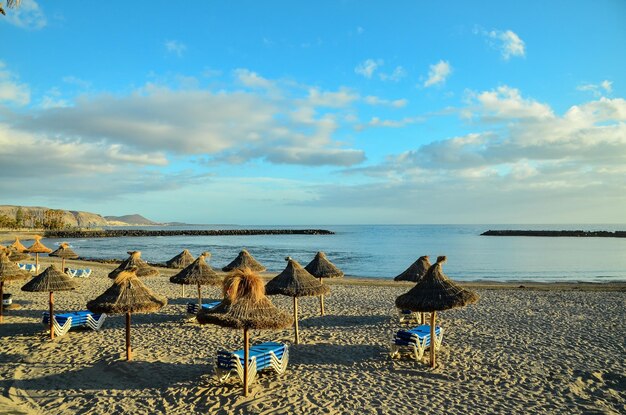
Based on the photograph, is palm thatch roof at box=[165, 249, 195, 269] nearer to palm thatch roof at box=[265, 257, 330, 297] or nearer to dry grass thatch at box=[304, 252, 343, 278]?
dry grass thatch at box=[304, 252, 343, 278]

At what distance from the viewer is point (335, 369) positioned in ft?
29.7

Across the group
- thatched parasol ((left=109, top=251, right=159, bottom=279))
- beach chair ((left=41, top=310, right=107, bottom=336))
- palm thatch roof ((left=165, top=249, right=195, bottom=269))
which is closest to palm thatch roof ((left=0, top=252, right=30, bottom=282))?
beach chair ((left=41, top=310, right=107, bottom=336))

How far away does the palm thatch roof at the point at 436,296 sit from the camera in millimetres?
9047

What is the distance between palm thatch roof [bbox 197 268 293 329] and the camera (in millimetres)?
7395

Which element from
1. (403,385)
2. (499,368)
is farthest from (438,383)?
(499,368)

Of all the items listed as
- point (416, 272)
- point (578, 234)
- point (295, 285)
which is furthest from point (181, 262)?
point (578, 234)

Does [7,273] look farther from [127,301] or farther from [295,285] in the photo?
[295,285]

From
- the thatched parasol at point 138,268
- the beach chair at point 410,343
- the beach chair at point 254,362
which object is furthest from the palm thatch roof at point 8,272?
the beach chair at point 410,343

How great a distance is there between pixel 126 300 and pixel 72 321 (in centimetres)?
372

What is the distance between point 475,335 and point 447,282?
3.33 metres

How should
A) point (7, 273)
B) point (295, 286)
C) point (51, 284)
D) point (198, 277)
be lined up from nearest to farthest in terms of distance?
Answer: 1. point (295, 286)
2. point (51, 284)
3. point (7, 273)
4. point (198, 277)

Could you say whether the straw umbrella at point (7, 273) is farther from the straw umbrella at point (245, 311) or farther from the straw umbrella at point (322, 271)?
the straw umbrella at point (322, 271)

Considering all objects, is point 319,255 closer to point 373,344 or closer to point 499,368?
point 373,344

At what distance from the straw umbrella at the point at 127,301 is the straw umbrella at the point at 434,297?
218 inches
